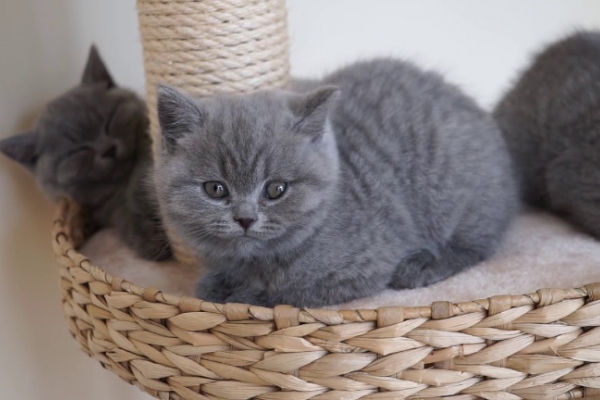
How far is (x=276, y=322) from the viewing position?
799mm

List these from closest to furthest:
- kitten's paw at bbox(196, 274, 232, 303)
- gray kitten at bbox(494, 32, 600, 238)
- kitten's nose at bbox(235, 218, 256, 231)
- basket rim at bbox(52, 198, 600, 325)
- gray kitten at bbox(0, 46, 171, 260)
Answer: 1. basket rim at bbox(52, 198, 600, 325)
2. kitten's nose at bbox(235, 218, 256, 231)
3. kitten's paw at bbox(196, 274, 232, 303)
4. gray kitten at bbox(494, 32, 600, 238)
5. gray kitten at bbox(0, 46, 171, 260)

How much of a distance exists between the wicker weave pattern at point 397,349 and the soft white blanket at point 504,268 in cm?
14

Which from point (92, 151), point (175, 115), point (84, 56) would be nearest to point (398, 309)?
point (175, 115)

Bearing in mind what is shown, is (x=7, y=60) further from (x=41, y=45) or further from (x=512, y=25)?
(x=512, y=25)

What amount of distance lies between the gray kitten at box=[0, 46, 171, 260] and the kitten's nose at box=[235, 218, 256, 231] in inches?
16.6

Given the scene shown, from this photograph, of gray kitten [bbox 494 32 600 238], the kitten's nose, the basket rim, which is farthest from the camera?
gray kitten [bbox 494 32 600 238]

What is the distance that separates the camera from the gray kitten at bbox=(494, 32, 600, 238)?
3.94 feet

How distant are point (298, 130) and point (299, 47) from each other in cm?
86

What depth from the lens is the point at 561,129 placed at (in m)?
1.27

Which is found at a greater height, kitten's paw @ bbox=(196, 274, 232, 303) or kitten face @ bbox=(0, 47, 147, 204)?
kitten face @ bbox=(0, 47, 147, 204)

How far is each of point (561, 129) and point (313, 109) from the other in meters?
0.61

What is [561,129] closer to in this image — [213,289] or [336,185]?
[336,185]

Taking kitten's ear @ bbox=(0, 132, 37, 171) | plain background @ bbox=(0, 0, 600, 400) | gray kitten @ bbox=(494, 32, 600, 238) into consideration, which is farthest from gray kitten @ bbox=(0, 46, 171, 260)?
gray kitten @ bbox=(494, 32, 600, 238)

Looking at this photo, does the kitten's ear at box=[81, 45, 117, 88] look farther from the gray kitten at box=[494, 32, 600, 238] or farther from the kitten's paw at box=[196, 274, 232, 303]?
the gray kitten at box=[494, 32, 600, 238]
